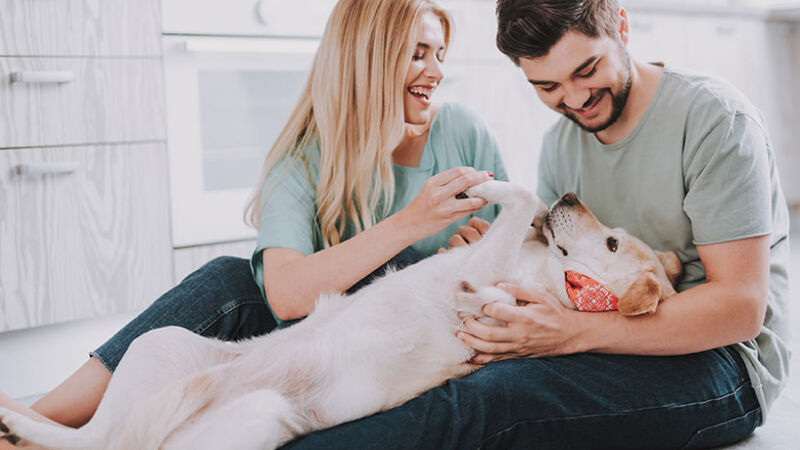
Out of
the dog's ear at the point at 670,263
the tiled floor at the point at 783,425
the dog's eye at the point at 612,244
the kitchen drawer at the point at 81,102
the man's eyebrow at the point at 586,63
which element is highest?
the man's eyebrow at the point at 586,63

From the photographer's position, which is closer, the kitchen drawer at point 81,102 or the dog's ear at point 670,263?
the dog's ear at point 670,263

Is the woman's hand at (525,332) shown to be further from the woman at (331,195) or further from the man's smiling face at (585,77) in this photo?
the man's smiling face at (585,77)

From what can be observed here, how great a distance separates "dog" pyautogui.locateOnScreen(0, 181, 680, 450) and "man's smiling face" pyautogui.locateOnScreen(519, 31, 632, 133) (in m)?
0.19

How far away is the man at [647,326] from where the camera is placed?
1.32 m

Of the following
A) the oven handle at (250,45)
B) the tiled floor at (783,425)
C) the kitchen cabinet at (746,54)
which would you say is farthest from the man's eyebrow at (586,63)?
the kitchen cabinet at (746,54)

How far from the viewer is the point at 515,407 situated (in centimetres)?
132

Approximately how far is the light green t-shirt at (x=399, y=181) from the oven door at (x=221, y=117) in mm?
664

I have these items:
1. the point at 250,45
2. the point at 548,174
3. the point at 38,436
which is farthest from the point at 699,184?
the point at 250,45

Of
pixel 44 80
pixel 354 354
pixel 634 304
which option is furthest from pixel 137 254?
pixel 634 304

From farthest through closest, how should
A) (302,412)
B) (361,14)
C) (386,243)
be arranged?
1. (361,14)
2. (386,243)
3. (302,412)

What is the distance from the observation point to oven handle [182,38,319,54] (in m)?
2.19

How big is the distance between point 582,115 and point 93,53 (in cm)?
136

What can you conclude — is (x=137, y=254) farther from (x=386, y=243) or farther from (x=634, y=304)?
(x=634, y=304)

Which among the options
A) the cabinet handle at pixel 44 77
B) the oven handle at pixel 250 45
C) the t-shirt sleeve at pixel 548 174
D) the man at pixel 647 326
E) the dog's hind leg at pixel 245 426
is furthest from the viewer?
the oven handle at pixel 250 45
